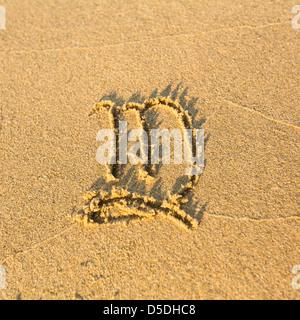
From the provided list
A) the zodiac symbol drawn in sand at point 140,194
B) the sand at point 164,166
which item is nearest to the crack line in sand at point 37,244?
the sand at point 164,166

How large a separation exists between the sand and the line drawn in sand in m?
0.01

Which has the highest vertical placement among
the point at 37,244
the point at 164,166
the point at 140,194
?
the point at 164,166

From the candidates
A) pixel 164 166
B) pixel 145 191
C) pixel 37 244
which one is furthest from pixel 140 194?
pixel 37 244

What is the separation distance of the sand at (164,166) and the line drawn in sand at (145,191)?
0.01 metres

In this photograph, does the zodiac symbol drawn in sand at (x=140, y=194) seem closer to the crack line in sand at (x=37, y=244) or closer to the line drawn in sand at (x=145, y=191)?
the line drawn in sand at (x=145, y=191)

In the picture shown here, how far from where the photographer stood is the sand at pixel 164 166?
1.61 metres

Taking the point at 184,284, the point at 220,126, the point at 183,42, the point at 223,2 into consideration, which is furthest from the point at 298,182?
the point at 223,2

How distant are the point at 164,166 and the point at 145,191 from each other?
0.71 feet

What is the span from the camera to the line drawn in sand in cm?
174

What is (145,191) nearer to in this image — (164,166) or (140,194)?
(140,194)

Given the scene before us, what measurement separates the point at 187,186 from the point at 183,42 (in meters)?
1.28

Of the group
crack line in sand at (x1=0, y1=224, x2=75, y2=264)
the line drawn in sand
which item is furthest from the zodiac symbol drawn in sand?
crack line in sand at (x1=0, y1=224, x2=75, y2=264)

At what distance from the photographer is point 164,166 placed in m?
1.91

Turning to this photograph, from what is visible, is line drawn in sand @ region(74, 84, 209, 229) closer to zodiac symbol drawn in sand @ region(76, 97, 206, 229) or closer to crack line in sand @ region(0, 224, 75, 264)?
zodiac symbol drawn in sand @ region(76, 97, 206, 229)
